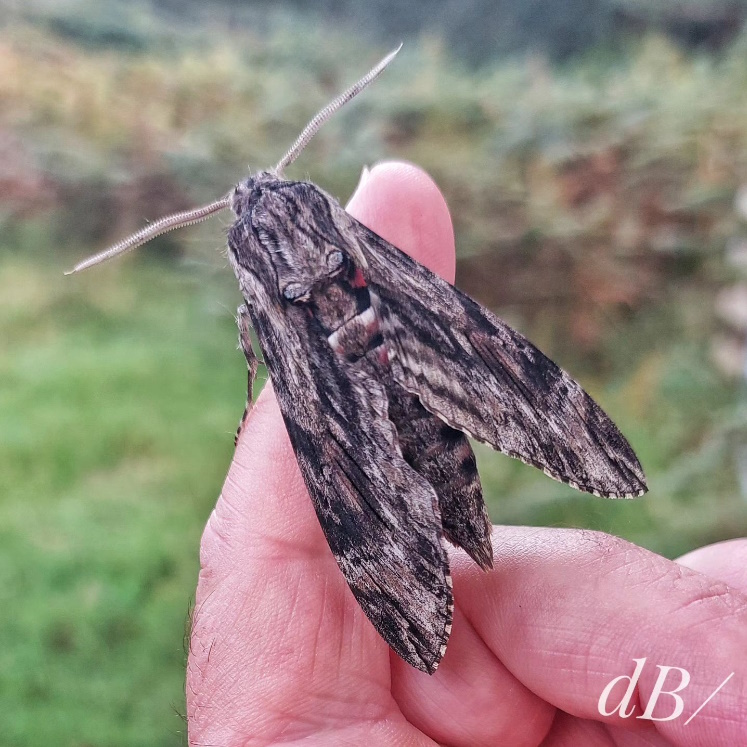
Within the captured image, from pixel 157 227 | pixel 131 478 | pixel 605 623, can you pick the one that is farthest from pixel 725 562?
pixel 131 478

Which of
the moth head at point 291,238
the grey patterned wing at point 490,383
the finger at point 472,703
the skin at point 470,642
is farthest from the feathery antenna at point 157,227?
the finger at point 472,703

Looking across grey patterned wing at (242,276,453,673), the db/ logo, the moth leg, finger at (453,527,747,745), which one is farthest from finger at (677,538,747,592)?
the moth leg

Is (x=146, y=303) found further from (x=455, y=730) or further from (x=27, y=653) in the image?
(x=455, y=730)

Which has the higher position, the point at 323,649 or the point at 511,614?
the point at 511,614

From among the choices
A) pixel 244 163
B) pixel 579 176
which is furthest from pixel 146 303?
pixel 579 176

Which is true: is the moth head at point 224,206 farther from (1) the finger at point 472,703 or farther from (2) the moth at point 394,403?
(1) the finger at point 472,703

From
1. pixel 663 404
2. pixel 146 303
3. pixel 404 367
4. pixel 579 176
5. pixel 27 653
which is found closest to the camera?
pixel 404 367
